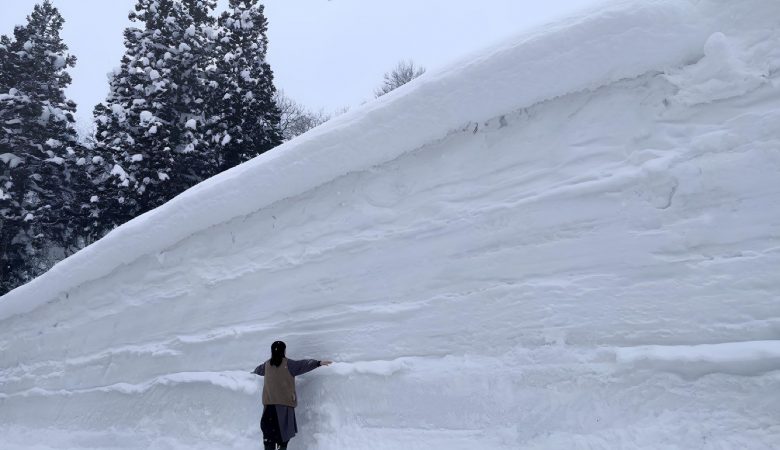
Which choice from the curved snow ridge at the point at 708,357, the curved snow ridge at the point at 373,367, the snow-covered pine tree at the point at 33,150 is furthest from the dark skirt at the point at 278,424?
the snow-covered pine tree at the point at 33,150

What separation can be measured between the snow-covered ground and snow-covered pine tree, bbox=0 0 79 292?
1308 centimetres

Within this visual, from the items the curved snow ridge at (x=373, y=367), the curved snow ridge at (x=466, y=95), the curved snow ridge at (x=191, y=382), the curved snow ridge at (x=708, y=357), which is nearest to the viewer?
the curved snow ridge at (x=708, y=357)

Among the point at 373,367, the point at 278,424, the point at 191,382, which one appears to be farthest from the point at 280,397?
the point at 191,382

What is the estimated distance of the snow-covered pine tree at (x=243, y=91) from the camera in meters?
17.2

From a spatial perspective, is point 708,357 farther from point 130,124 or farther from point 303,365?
point 130,124

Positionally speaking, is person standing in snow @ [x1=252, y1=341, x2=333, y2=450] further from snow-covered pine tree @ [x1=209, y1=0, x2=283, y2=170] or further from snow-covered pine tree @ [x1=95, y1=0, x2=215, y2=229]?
snow-covered pine tree @ [x1=209, y1=0, x2=283, y2=170]

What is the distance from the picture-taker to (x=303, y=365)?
4.39 m

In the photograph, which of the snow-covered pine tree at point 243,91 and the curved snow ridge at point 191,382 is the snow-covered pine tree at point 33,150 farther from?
the curved snow ridge at point 191,382

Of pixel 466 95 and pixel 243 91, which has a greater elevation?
pixel 243 91

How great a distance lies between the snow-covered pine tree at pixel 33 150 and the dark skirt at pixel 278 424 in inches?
581

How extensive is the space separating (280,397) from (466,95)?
9.14 ft

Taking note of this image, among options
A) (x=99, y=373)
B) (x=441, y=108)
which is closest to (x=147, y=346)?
(x=99, y=373)

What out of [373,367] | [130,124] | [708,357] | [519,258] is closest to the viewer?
[708,357]

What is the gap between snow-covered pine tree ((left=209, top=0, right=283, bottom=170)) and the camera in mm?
17172
